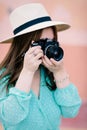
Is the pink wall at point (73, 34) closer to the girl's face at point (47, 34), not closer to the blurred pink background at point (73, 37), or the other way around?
the blurred pink background at point (73, 37)

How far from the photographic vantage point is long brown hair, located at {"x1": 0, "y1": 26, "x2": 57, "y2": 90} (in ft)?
2.89

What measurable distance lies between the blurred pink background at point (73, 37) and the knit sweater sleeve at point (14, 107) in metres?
0.91

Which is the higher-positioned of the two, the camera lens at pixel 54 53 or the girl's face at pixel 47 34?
the girl's face at pixel 47 34

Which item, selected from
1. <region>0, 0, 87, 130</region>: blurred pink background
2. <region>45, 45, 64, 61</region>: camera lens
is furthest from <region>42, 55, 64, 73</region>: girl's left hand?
<region>0, 0, 87, 130</region>: blurred pink background

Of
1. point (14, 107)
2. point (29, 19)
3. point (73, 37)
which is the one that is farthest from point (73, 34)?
point (14, 107)

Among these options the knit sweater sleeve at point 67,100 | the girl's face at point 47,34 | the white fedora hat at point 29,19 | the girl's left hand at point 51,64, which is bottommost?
the knit sweater sleeve at point 67,100

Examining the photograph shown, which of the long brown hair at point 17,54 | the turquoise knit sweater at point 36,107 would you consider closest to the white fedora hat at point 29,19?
the long brown hair at point 17,54

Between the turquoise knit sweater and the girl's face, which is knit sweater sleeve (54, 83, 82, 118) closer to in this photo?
the turquoise knit sweater

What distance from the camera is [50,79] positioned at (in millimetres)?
946

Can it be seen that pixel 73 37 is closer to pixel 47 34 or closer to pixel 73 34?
pixel 73 34

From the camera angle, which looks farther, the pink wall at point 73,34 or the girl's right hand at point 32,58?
the pink wall at point 73,34

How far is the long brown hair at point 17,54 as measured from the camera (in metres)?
0.88

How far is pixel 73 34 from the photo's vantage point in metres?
1.74

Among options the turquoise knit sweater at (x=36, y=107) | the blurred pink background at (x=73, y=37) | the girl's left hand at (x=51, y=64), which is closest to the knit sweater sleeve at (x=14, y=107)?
the turquoise knit sweater at (x=36, y=107)
